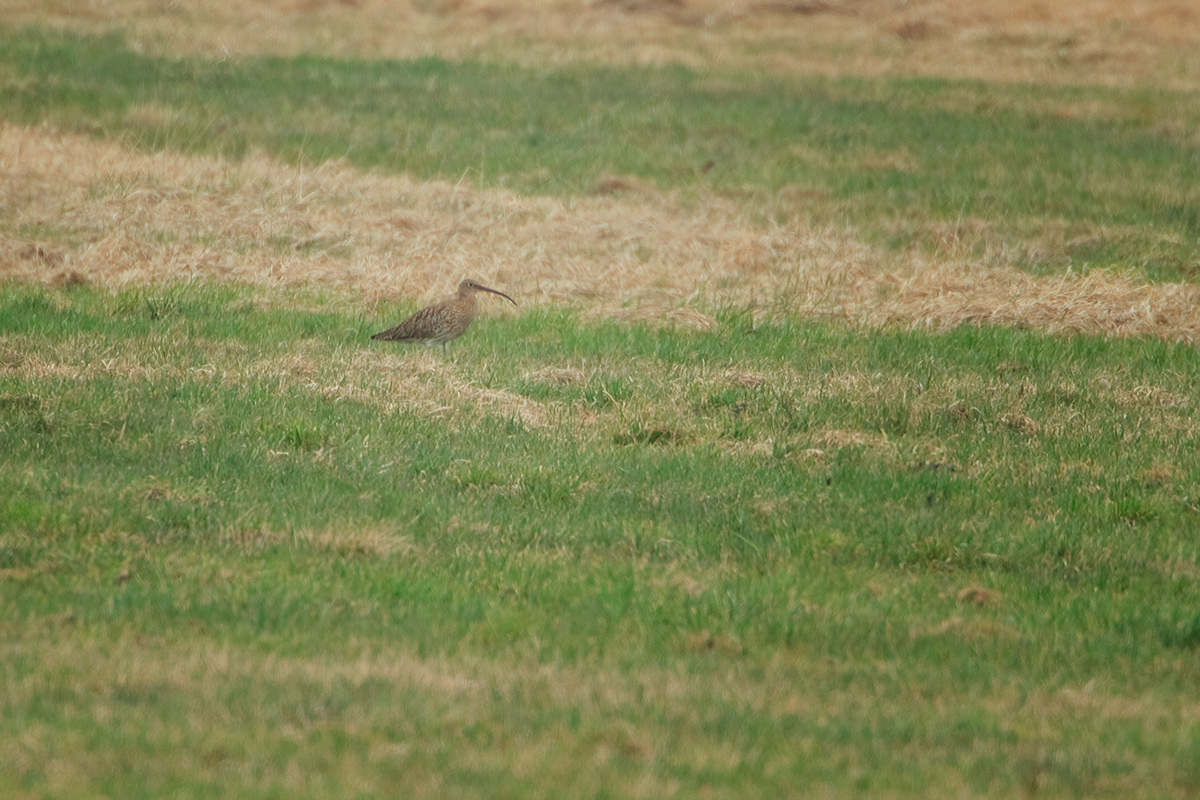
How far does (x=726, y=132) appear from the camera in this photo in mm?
30156

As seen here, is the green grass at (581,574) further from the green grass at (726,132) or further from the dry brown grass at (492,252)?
the green grass at (726,132)

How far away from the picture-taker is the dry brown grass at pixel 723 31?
3756 cm

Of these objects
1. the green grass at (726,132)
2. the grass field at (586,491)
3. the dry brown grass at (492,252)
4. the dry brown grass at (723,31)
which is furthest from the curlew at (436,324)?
the dry brown grass at (723,31)

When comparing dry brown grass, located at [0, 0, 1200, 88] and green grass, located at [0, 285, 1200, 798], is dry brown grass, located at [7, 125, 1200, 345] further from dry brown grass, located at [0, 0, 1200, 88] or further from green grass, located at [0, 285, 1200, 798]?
dry brown grass, located at [0, 0, 1200, 88]

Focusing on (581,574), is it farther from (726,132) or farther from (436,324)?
(726,132)

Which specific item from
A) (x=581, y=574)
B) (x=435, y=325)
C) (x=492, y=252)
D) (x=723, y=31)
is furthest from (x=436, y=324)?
(x=723, y=31)

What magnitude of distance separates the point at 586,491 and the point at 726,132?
22.1 meters

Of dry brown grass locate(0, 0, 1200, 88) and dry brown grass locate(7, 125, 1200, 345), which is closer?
dry brown grass locate(7, 125, 1200, 345)

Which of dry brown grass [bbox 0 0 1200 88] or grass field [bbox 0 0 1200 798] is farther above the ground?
dry brown grass [bbox 0 0 1200 88]

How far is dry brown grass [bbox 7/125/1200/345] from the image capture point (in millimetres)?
15984

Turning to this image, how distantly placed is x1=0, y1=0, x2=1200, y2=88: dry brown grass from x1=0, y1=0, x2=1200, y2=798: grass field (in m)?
14.1

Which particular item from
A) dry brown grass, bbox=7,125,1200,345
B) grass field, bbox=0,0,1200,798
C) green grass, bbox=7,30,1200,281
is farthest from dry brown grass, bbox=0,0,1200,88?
dry brown grass, bbox=7,125,1200,345

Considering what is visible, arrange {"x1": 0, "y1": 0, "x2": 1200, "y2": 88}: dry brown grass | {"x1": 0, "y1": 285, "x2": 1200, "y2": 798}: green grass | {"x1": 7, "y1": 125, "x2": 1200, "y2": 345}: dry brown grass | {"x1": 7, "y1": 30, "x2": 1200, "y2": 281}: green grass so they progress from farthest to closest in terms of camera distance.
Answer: {"x1": 0, "y1": 0, "x2": 1200, "y2": 88}: dry brown grass
{"x1": 7, "y1": 30, "x2": 1200, "y2": 281}: green grass
{"x1": 7, "y1": 125, "x2": 1200, "y2": 345}: dry brown grass
{"x1": 0, "y1": 285, "x2": 1200, "y2": 798}: green grass

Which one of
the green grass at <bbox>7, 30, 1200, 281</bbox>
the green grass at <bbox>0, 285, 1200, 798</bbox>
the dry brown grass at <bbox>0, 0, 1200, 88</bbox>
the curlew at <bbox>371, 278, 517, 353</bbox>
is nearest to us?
the green grass at <bbox>0, 285, 1200, 798</bbox>
